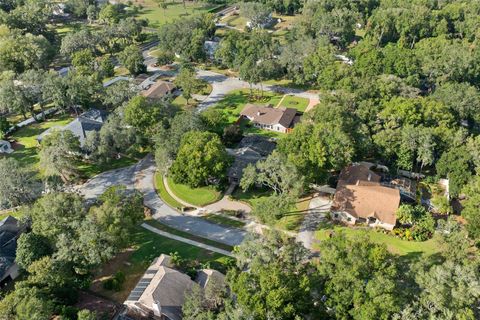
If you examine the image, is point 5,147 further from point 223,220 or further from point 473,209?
point 473,209

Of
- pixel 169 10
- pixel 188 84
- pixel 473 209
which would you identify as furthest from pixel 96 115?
pixel 169 10

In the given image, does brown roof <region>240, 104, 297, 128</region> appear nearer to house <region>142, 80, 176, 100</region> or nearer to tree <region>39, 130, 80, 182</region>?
house <region>142, 80, 176, 100</region>

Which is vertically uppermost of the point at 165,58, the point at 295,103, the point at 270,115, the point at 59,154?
the point at 165,58

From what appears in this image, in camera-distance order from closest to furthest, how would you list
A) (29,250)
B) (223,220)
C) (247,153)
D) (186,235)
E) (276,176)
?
(29,250) < (186,235) < (276,176) < (223,220) < (247,153)

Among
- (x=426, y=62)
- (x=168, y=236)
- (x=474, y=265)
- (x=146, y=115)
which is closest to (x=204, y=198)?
(x=168, y=236)

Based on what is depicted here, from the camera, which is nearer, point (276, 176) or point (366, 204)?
point (366, 204)

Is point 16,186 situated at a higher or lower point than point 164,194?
higher

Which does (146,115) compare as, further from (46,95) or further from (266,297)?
(266,297)
